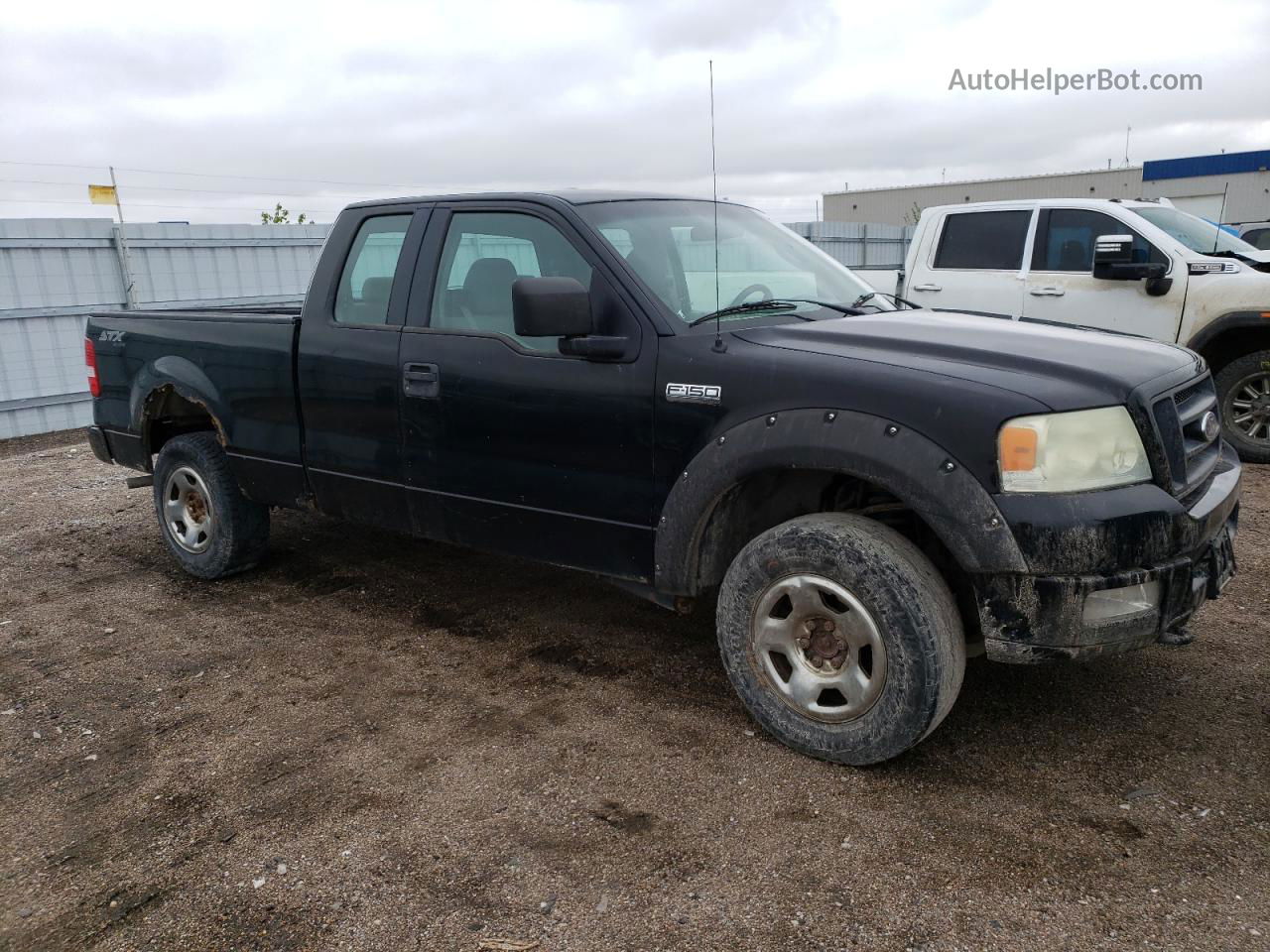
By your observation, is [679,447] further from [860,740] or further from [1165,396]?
[1165,396]

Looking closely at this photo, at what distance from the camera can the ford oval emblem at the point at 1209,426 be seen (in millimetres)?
3330

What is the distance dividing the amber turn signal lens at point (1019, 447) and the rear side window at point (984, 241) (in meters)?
5.54

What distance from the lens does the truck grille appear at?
2.96 m

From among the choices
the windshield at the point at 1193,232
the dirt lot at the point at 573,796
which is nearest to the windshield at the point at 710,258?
the dirt lot at the point at 573,796

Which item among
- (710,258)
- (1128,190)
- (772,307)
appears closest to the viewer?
(772,307)

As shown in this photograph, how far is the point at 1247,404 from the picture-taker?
7191 mm

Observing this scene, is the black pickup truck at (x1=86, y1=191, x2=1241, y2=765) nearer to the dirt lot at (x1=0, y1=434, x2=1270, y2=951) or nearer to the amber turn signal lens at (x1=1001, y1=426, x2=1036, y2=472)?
A: the amber turn signal lens at (x1=1001, y1=426, x2=1036, y2=472)

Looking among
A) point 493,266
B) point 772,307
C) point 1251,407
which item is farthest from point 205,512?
point 1251,407

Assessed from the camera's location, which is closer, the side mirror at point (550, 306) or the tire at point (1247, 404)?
the side mirror at point (550, 306)

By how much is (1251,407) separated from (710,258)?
5399 millimetres

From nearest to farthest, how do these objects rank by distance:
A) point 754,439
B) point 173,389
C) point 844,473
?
point 844,473 → point 754,439 → point 173,389

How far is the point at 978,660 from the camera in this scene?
13.1 ft

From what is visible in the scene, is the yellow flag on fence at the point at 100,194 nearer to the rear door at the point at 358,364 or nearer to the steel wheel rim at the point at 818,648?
the rear door at the point at 358,364

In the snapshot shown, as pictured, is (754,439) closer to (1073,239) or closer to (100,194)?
(1073,239)
